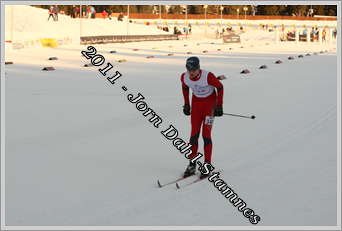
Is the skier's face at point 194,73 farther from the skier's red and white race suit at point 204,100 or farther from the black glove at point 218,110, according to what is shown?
the black glove at point 218,110

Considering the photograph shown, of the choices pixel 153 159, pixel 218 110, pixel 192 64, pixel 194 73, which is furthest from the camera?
pixel 153 159

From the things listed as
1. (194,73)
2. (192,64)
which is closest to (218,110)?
(194,73)

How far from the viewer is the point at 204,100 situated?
681cm

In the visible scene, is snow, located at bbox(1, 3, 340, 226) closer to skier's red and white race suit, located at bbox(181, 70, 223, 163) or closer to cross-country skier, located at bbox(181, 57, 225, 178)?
cross-country skier, located at bbox(181, 57, 225, 178)

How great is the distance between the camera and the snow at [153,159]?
544cm

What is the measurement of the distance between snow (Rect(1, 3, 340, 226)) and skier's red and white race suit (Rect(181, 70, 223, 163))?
0.54 meters

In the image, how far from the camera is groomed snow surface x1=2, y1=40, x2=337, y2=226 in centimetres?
544

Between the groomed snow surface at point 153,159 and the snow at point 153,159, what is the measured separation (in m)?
0.02

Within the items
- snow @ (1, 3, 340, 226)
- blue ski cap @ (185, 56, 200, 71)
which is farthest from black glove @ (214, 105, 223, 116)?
snow @ (1, 3, 340, 226)

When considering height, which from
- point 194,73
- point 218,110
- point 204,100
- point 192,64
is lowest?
point 218,110

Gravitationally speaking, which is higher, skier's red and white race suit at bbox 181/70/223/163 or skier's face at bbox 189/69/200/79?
skier's face at bbox 189/69/200/79

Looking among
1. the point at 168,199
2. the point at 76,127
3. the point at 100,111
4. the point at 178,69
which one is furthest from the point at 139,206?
the point at 178,69

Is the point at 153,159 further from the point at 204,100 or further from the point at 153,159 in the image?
the point at 204,100

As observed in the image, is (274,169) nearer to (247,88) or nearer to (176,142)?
(176,142)
